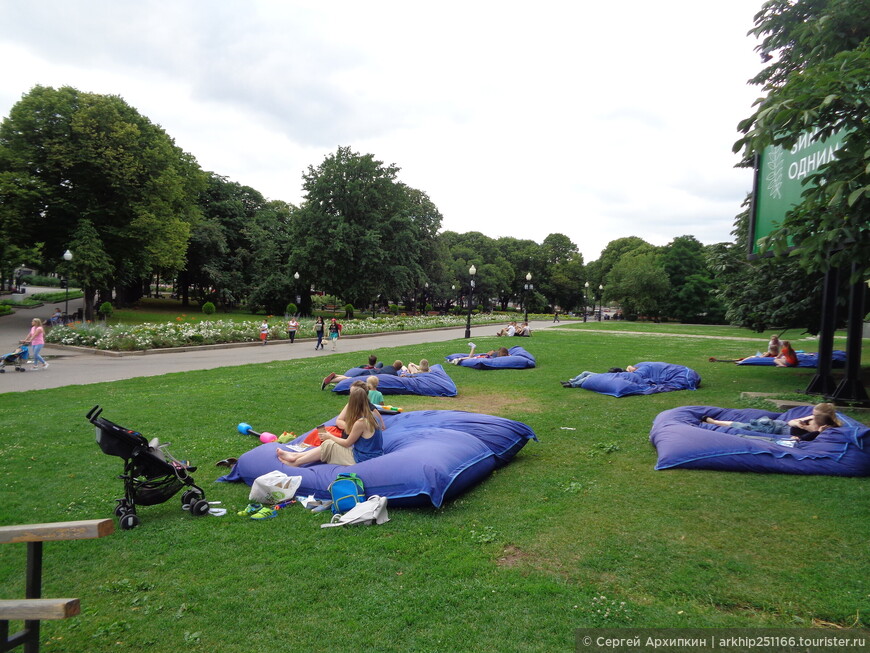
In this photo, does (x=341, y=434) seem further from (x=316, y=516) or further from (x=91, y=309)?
(x=91, y=309)

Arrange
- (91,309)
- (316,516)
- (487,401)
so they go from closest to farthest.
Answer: (316,516)
(487,401)
(91,309)

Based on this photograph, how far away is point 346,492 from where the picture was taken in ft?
18.0

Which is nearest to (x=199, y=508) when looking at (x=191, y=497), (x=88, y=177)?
(x=191, y=497)

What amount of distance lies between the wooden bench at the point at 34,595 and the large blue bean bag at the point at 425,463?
3013 mm

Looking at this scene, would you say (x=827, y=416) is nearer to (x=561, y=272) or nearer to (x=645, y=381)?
(x=645, y=381)

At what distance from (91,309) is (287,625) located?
36.3m

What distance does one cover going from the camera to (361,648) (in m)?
3.28

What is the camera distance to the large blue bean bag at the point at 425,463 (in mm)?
5496

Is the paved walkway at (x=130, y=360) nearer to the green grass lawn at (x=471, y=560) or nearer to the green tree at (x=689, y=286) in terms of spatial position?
the green grass lawn at (x=471, y=560)

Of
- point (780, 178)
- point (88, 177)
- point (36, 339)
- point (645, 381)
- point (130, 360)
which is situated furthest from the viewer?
point (88, 177)

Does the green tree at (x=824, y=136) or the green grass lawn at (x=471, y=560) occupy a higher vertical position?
the green tree at (x=824, y=136)

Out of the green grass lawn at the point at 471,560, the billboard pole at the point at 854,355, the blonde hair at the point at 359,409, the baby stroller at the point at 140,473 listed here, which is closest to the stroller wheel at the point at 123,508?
the baby stroller at the point at 140,473

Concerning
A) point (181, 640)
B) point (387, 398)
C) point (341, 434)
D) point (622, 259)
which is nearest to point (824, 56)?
point (341, 434)

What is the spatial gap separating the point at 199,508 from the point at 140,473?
66 cm
